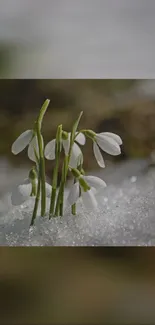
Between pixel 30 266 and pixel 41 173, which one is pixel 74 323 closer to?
pixel 30 266

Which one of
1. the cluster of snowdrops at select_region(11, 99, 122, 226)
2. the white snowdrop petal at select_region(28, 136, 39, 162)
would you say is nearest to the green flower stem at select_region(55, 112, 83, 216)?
the cluster of snowdrops at select_region(11, 99, 122, 226)

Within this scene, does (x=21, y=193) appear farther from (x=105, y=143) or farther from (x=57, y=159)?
(x=105, y=143)
